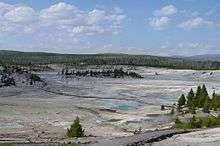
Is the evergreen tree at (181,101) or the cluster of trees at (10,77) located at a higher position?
the cluster of trees at (10,77)

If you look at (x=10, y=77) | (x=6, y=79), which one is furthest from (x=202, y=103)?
(x=10, y=77)

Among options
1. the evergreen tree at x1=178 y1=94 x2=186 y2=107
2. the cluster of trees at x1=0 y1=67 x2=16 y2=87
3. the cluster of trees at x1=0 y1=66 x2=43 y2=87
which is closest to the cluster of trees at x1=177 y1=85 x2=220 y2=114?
the evergreen tree at x1=178 y1=94 x2=186 y2=107

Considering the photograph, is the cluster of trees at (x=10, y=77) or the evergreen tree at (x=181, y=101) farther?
the cluster of trees at (x=10, y=77)

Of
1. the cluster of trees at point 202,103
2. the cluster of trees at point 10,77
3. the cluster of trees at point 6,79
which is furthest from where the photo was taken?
the cluster of trees at point 10,77

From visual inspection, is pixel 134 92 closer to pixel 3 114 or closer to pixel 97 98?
pixel 97 98

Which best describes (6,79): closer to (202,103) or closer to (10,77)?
(10,77)

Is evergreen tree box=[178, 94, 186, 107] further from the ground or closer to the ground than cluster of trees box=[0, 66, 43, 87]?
closer to the ground

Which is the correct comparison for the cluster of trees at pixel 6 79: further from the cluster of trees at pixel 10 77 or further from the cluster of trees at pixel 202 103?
the cluster of trees at pixel 202 103

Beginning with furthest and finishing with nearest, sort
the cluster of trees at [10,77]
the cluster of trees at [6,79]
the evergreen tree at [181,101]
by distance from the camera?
1. the cluster of trees at [10,77]
2. the cluster of trees at [6,79]
3. the evergreen tree at [181,101]

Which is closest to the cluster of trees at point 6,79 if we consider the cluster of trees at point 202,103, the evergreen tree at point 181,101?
the evergreen tree at point 181,101

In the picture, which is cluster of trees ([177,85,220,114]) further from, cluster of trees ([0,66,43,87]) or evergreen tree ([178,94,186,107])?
cluster of trees ([0,66,43,87])

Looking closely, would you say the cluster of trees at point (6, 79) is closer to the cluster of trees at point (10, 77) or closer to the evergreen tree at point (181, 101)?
the cluster of trees at point (10, 77)
